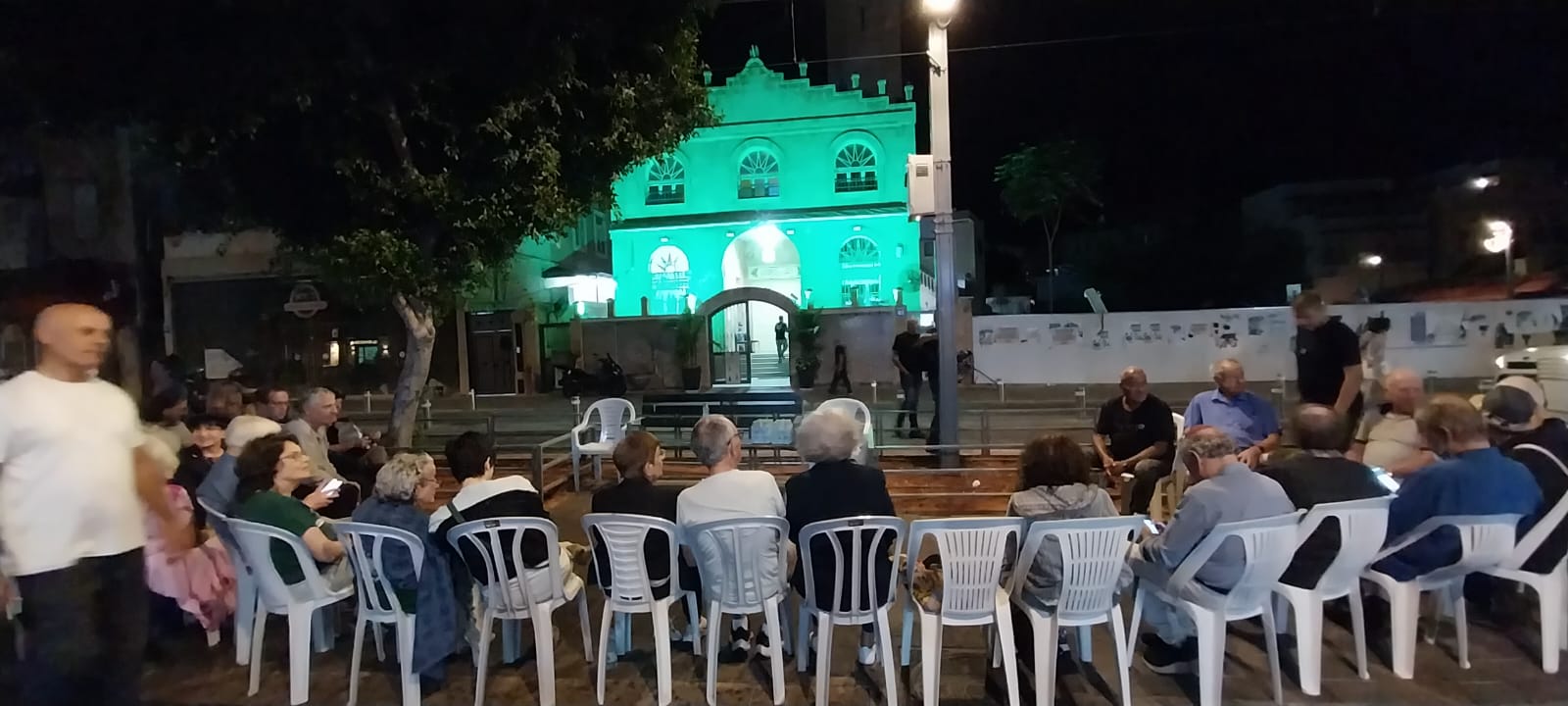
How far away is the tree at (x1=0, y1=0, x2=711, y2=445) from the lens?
23.9 ft

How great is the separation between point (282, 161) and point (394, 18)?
5.65 feet

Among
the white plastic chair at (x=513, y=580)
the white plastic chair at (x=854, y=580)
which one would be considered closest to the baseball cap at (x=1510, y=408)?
the white plastic chair at (x=854, y=580)

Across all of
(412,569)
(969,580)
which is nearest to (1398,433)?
(969,580)

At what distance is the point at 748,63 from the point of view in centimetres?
2089

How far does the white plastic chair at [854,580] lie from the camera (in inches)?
142

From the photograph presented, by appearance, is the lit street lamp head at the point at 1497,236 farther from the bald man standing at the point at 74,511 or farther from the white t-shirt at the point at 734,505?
the bald man standing at the point at 74,511

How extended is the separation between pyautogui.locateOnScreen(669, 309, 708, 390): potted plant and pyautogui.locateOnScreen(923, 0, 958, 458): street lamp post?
39.8ft

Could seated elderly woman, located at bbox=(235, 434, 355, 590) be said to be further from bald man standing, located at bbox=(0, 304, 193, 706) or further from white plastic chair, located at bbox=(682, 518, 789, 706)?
white plastic chair, located at bbox=(682, 518, 789, 706)

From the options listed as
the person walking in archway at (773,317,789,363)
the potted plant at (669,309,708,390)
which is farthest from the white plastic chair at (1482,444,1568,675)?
the potted plant at (669,309,708,390)

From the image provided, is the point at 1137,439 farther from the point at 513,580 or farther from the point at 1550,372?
the point at 1550,372

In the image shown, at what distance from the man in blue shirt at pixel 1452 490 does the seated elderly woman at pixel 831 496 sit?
218 centimetres

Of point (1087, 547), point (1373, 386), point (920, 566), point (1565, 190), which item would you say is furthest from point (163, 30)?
point (1565, 190)

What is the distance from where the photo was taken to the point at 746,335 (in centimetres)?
2161

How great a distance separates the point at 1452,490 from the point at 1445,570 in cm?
36
